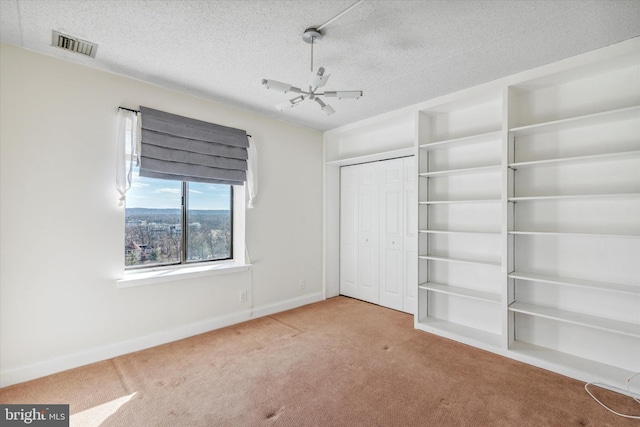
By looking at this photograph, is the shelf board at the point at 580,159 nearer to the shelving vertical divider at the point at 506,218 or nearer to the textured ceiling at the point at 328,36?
the shelving vertical divider at the point at 506,218

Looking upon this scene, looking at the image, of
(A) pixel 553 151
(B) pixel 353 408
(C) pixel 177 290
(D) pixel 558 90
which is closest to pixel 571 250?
(A) pixel 553 151

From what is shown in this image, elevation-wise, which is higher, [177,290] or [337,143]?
[337,143]

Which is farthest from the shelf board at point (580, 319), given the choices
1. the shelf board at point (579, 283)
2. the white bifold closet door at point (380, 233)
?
the white bifold closet door at point (380, 233)

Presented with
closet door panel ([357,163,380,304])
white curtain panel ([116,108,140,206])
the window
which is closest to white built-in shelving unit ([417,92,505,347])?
closet door panel ([357,163,380,304])

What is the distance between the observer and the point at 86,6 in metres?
1.81

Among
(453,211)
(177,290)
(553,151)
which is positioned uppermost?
(553,151)

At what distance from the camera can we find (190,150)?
307cm

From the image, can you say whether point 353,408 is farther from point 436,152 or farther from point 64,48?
point 64,48

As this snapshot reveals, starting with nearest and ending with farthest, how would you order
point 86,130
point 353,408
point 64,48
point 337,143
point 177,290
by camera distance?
point 353,408 → point 64,48 → point 86,130 → point 177,290 → point 337,143

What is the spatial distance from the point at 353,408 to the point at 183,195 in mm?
2624

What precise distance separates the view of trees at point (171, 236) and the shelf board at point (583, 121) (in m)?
3.23

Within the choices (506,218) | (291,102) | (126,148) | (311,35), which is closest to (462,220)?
(506,218)

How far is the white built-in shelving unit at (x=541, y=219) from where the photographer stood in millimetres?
2309

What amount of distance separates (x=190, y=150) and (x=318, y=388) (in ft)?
8.27
